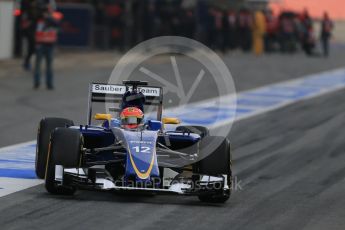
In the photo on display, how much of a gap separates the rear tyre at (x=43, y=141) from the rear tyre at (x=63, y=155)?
942 mm

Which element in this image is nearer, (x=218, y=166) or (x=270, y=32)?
(x=218, y=166)

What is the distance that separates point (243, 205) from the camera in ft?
38.5

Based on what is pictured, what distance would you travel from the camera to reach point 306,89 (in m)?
30.8

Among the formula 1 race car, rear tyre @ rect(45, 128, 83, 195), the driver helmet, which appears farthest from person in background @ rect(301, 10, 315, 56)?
rear tyre @ rect(45, 128, 83, 195)

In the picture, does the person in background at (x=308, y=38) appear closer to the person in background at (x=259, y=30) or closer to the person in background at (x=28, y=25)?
the person in background at (x=259, y=30)

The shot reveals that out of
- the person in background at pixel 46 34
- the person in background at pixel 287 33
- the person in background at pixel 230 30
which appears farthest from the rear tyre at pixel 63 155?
the person in background at pixel 287 33

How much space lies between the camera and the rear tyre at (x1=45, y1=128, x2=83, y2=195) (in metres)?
11.7

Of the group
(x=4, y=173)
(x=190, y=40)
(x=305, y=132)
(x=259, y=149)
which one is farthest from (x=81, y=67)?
(x=4, y=173)

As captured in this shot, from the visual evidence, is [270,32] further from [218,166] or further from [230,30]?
[218,166]

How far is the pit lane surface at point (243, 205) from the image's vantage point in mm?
10453

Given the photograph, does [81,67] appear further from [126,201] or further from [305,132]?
[126,201]

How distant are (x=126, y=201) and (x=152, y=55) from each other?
99.5 feet

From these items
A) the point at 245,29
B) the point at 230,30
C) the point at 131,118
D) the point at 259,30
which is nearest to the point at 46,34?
the point at 131,118

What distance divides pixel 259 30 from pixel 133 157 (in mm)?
35553
